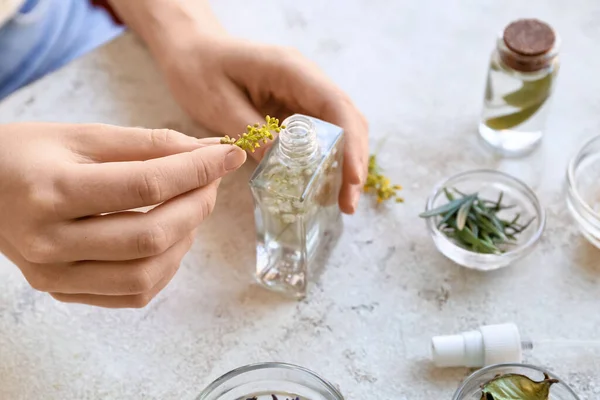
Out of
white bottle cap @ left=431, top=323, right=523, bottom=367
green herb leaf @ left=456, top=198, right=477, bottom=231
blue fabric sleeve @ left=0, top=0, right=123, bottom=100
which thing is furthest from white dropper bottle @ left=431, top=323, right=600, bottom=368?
blue fabric sleeve @ left=0, top=0, right=123, bottom=100

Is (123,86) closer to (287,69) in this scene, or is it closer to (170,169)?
(287,69)

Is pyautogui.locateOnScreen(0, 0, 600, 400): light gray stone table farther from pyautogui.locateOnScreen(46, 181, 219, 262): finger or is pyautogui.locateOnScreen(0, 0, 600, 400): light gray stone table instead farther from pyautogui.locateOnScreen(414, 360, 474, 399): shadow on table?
pyautogui.locateOnScreen(46, 181, 219, 262): finger

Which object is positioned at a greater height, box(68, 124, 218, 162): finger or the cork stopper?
box(68, 124, 218, 162): finger

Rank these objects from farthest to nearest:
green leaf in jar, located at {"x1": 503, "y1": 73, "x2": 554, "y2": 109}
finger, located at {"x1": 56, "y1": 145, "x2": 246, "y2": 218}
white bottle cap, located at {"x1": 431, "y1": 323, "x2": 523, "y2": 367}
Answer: green leaf in jar, located at {"x1": 503, "y1": 73, "x2": 554, "y2": 109} → white bottle cap, located at {"x1": 431, "y1": 323, "x2": 523, "y2": 367} → finger, located at {"x1": 56, "y1": 145, "x2": 246, "y2": 218}

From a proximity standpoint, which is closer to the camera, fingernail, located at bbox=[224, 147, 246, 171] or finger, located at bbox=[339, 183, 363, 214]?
fingernail, located at bbox=[224, 147, 246, 171]

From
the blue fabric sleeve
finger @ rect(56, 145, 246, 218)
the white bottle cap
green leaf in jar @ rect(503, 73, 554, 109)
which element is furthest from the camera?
the blue fabric sleeve

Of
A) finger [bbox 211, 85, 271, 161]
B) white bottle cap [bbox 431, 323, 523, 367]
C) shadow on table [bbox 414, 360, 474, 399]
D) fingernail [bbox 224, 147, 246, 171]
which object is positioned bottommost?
shadow on table [bbox 414, 360, 474, 399]
